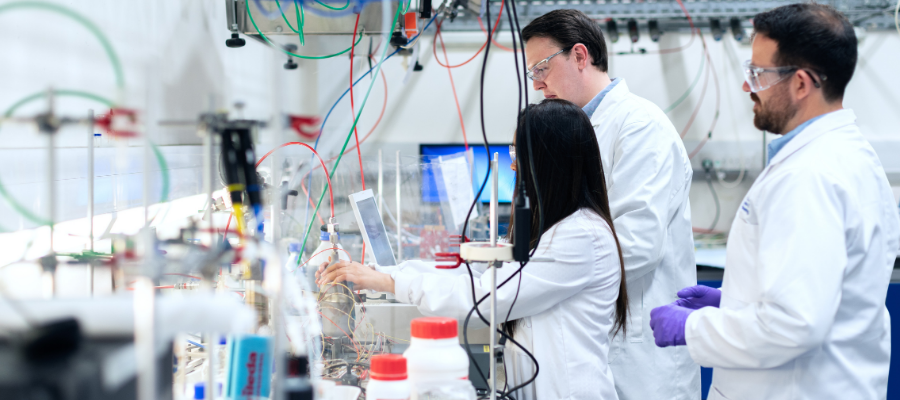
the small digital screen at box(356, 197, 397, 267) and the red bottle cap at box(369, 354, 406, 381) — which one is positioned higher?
the small digital screen at box(356, 197, 397, 267)

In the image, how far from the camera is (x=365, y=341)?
1417 millimetres

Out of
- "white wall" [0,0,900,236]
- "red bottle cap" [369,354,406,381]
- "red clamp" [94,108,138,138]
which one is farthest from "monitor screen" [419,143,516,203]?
"red clamp" [94,108,138,138]

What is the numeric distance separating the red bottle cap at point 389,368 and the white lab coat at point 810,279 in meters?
0.56

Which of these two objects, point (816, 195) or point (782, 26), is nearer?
point (816, 195)

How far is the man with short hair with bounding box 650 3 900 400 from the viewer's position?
34.9 inches

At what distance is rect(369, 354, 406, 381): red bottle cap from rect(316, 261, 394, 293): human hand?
1.52 ft

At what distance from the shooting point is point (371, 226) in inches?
56.5

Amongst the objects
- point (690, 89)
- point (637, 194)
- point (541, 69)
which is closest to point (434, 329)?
point (637, 194)

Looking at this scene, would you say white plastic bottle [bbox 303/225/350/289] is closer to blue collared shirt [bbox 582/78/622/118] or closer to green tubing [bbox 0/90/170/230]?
green tubing [bbox 0/90/170/230]

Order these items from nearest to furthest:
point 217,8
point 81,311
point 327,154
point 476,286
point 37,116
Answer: point 81,311, point 37,116, point 476,286, point 217,8, point 327,154

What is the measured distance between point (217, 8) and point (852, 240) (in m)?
1.35

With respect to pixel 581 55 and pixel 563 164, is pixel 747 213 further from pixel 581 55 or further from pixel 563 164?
pixel 581 55

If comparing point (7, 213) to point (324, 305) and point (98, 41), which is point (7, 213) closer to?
point (98, 41)

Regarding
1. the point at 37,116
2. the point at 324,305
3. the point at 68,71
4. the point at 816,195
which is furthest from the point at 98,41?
the point at 816,195
